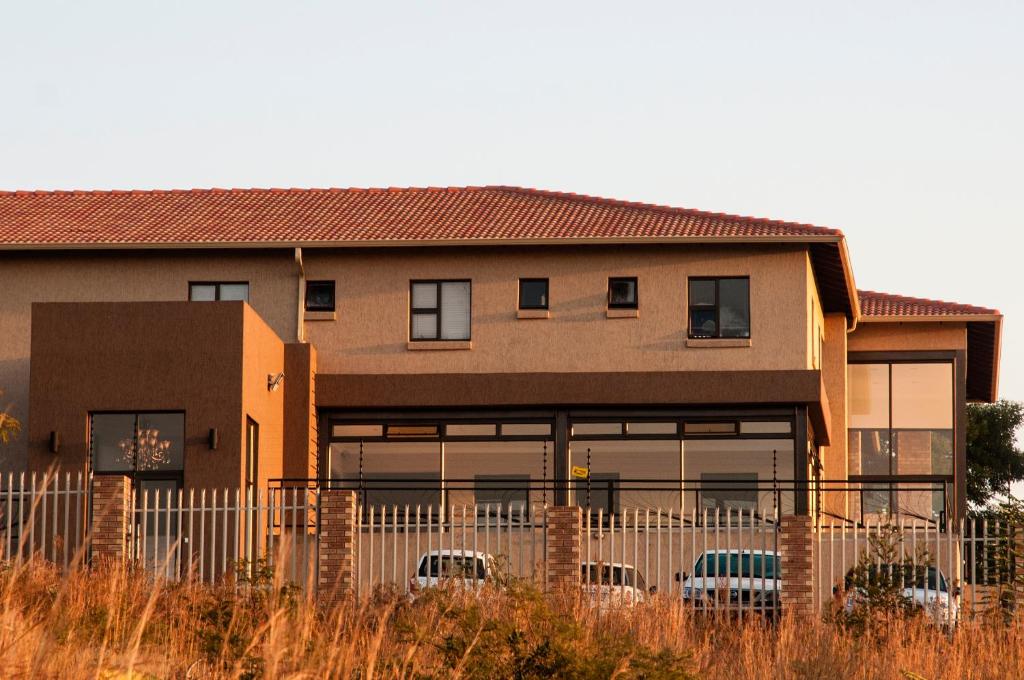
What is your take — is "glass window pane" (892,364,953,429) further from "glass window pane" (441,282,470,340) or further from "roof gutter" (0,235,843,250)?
"glass window pane" (441,282,470,340)

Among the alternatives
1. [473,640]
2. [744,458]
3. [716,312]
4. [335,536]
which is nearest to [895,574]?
[335,536]

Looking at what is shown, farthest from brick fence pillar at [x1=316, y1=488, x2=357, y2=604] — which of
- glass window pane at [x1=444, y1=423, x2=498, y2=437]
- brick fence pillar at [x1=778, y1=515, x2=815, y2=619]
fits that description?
glass window pane at [x1=444, y1=423, x2=498, y2=437]

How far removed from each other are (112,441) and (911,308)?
63.7 feet

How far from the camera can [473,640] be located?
10.5 metres

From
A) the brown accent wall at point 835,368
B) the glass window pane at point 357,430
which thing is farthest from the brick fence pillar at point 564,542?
the brown accent wall at point 835,368

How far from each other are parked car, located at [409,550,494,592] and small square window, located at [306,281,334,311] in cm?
797

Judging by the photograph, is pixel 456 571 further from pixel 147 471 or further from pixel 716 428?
pixel 716 428

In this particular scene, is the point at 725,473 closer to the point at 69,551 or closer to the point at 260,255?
the point at 260,255

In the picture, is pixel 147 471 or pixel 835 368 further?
pixel 835 368

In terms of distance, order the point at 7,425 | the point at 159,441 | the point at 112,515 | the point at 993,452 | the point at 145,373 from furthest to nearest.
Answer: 1. the point at 993,452
2. the point at 159,441
3. the point at 145,373
4. the point at 7,425
5. the point at 112,515

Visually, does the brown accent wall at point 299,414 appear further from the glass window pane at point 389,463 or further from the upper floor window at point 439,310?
the upper floor window at point 439,310

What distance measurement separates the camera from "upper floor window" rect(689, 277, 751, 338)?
28.8 meters

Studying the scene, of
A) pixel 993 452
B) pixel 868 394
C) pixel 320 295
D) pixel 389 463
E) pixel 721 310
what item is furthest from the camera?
pixel 993 452

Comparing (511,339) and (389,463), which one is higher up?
(511,339)
